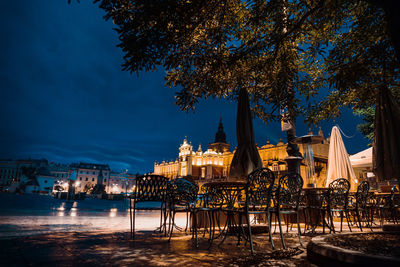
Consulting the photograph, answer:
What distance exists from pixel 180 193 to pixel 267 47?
10.6 ft

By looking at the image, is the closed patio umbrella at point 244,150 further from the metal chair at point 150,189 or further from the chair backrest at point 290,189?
the metal chair at point 150,189

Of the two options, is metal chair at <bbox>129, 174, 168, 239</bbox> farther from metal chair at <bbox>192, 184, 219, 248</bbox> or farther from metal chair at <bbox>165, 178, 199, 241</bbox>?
metal chair at <bbox>192, 184, 219, 248</bbox>

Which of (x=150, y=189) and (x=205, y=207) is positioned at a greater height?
(x=150, y=189)

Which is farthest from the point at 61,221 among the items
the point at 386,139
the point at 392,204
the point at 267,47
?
the point at 392,204

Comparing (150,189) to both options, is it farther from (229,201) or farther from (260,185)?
(260,185)

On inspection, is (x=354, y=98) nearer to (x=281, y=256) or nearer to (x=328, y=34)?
(x=328, y=34)

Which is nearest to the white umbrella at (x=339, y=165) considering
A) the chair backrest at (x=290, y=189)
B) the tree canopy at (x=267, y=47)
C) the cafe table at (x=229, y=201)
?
the tree canopy at (x=267, y=47)

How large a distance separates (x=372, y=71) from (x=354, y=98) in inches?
39.7

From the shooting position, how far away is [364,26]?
4133 millimetres

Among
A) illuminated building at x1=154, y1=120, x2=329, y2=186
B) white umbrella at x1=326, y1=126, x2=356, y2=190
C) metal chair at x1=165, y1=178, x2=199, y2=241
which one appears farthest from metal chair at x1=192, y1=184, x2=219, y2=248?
illuminated building at x1=154, y1=120, x2=329, y2=186

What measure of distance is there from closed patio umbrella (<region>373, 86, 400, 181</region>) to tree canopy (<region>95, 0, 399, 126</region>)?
0.62m

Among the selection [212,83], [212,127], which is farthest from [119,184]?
[212,83]

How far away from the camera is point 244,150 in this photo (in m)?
4.74

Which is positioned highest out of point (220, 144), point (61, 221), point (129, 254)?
point (220, 144)
